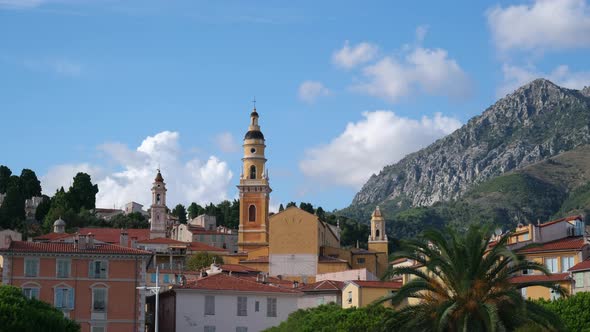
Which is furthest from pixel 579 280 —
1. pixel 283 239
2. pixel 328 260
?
pixel 283 239

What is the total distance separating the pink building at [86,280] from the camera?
71375 millimetres

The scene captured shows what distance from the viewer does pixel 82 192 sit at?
18488cm

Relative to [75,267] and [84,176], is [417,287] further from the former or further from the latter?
[84,176]

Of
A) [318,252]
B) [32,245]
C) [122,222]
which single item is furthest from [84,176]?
[32,245]

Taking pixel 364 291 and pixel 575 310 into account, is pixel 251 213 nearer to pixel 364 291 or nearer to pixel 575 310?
pixel 364 291

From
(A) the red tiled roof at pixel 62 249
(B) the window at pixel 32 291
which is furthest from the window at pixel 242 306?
(B) the window at pixel 32 291

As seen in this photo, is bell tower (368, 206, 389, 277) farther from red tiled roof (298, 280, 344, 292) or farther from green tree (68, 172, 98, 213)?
green tree (68, 172, 98, 213)

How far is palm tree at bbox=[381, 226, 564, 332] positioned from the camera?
38969mm

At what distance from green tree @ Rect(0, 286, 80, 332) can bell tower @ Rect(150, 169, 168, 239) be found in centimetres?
9897

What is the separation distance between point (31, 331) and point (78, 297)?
19.4 m

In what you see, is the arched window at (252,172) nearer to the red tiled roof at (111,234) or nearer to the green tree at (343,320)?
the red tiled roof at (111,234)

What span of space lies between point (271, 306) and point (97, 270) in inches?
489

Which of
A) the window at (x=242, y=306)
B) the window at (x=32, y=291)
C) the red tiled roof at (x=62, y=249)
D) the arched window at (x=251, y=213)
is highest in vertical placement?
the arched window at (x=251, y=213)

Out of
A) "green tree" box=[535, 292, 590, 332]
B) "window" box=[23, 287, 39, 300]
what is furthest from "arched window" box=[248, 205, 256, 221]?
"green tree" box=[535, 292, 590, 332]
